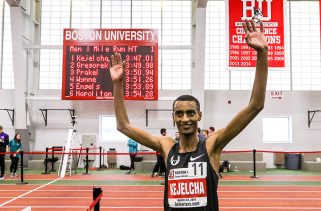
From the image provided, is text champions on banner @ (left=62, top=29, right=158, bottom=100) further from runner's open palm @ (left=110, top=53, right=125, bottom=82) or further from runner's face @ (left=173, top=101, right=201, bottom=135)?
runner's face @ (left=173, top=101, right=201, bottom=135)

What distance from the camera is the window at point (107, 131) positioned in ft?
63.2

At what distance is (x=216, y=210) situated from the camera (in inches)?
97.9

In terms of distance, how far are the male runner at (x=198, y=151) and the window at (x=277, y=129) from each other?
57.0ft

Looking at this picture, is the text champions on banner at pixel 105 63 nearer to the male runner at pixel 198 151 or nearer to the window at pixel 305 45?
the window at pixel 305 45

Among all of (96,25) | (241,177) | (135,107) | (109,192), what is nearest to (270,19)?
(241,177)

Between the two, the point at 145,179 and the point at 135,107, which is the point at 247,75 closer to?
the point at 135,107

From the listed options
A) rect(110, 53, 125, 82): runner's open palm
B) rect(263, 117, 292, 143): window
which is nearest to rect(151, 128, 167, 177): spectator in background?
rect(263, 117, 292, 143): window

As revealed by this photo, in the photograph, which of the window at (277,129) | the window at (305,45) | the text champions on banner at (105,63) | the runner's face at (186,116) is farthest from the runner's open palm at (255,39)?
the window at (305,45)

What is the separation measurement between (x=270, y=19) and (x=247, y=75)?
732cm

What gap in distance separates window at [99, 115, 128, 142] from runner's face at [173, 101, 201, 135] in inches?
660

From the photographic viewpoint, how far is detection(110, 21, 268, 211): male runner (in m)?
2.46

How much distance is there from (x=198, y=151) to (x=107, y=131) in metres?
17.1

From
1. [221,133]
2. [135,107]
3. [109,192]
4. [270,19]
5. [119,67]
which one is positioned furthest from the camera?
[135,107]

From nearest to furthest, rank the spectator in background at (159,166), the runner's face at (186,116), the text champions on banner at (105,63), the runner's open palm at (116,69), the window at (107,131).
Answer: the runner's face at (186,116) → the runner's open palm at (116,69) → the spectator in background at (159,166) → the text champions on banner at (105,63) → the window at (107,131)
